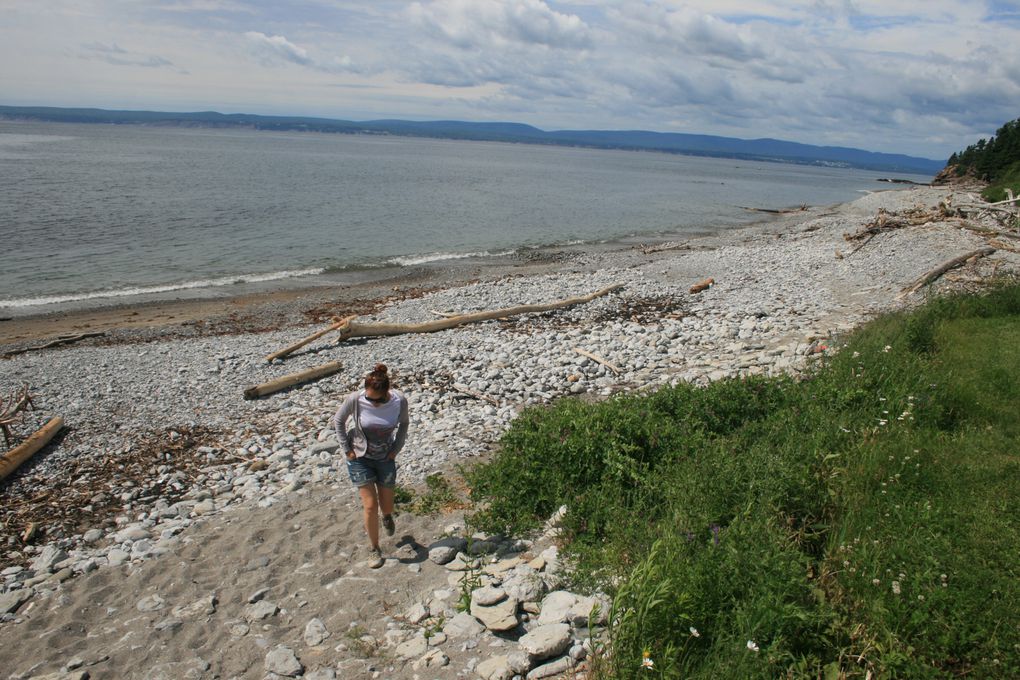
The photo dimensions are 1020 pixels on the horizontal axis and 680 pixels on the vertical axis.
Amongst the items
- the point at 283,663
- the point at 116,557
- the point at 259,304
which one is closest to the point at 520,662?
the point at 283,663

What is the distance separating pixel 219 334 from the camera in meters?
19.3

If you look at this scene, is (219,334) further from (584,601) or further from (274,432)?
(584,601)

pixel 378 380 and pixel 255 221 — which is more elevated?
pixel 378 380

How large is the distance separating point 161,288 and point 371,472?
895 inches

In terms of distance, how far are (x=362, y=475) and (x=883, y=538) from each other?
5.17m

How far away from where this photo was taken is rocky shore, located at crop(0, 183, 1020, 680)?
18.6 feet

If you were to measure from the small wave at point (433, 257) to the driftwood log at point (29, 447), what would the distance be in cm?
2204

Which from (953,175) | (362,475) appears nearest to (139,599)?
(362,475)

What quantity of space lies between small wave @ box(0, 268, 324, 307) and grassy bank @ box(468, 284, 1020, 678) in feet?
72.7

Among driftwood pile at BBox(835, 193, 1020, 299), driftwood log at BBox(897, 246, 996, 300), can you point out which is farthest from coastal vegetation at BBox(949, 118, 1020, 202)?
driftwood log at BBox(897, 246, 996, 300)

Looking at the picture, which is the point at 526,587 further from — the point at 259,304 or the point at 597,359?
the point at 259,304

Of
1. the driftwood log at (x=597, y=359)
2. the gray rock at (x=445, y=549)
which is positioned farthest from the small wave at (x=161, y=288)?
the gray rock at (x=445, y=549)

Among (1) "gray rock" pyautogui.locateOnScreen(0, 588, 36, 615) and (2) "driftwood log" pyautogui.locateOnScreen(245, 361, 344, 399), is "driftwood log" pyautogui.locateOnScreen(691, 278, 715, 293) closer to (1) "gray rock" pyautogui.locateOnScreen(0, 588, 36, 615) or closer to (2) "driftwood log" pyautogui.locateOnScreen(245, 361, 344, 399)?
(2) "driftwood log" pyautogui.locateOnScreen(245, 361, 344, 399)

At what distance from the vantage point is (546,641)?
4.93 meters
